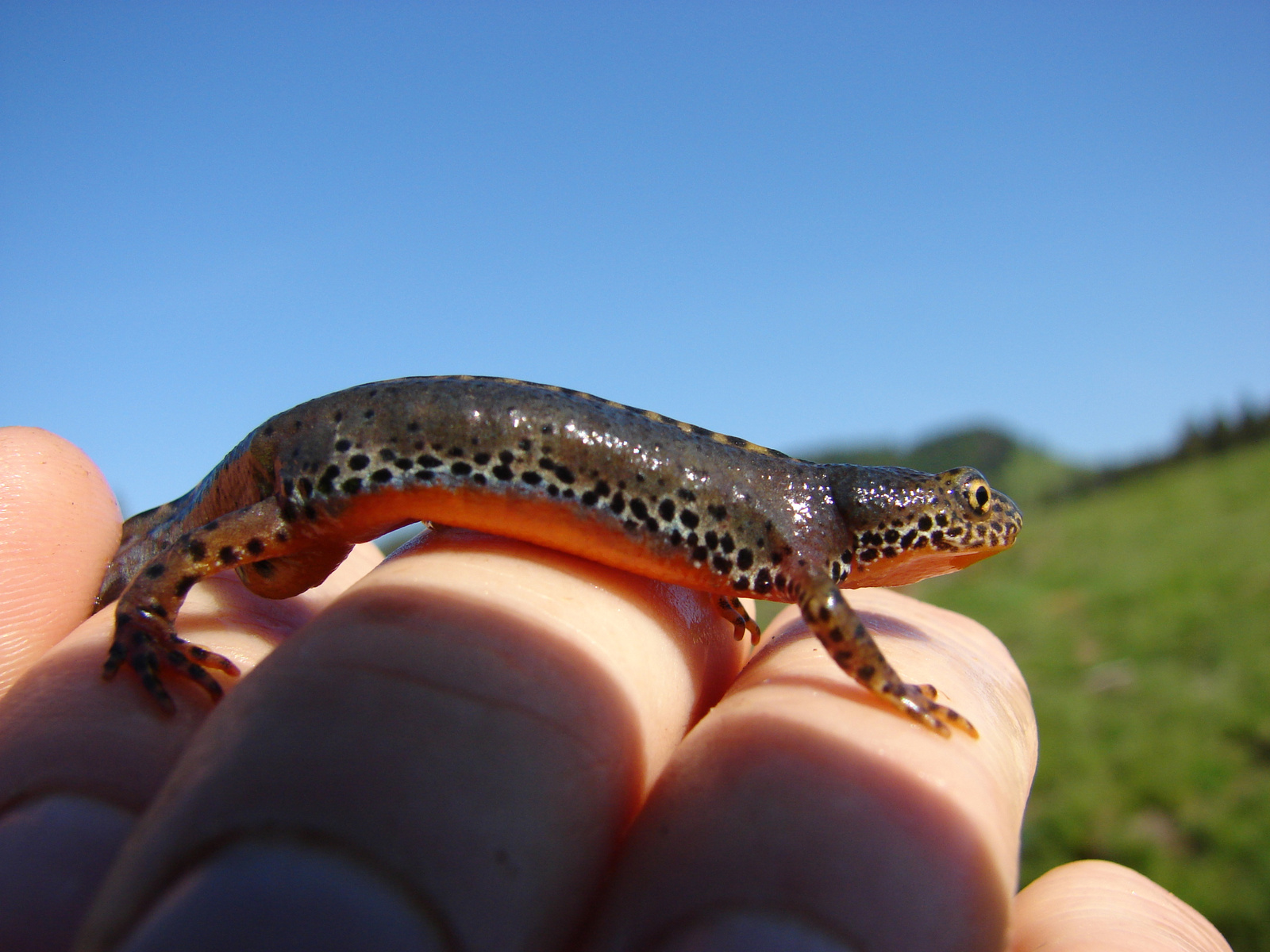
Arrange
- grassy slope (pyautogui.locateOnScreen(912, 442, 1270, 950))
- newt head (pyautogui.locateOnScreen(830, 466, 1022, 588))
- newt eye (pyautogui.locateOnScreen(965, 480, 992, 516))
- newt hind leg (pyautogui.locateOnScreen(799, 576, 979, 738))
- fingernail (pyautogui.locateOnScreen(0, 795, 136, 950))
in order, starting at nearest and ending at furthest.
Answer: fingernail (pyautogui.locateOnScreen(0, 795, 136, 950)) → newt hind leg (pyautogui.locateOnScreen(799, 576, 979, 738)) → newt head (pyautogui.locateOnScreen(830, 466, 1022, 588)) → newt eye (pyautogui.locateOnScreen(965, 480, 992, 516)) → grassy slope (pyautogui.locateOnScreen(912, 442, 1270, 950))

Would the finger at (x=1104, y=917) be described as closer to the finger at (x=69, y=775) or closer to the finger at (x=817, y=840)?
the finger at (x=817, y=840)

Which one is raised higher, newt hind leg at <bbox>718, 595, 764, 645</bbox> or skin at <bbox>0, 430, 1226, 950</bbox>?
skin at <bbox>0, 430, 1226, 950</bbox>

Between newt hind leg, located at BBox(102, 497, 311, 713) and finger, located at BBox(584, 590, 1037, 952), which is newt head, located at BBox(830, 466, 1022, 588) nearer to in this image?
finger, located at BBox(584, 590, 1037, 952)

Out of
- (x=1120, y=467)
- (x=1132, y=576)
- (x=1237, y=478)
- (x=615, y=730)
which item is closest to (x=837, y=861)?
(x=615, y=730)

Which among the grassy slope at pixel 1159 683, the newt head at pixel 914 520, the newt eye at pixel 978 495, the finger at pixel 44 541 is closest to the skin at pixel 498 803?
the finger at pixel 44 541

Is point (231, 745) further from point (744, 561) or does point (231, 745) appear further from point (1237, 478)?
point (1237, 478)

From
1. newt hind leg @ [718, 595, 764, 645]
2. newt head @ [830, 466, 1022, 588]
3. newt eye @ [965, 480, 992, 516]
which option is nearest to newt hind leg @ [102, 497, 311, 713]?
newt hind leg @ [718, 595, 764, 645]
